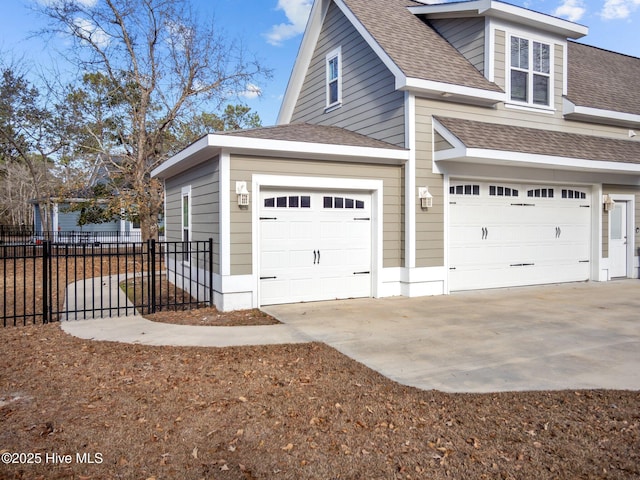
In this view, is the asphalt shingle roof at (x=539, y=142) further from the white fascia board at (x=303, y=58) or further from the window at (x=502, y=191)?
the white fascia board at (x=303, y=58)

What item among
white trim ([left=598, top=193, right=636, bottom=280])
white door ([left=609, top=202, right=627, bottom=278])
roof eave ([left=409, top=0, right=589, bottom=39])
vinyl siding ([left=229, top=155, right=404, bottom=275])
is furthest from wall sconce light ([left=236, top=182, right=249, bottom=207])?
white trim ([left=598, top=193, right=636, bottom=280])

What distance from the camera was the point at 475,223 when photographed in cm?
1049

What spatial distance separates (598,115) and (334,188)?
738 centimetres

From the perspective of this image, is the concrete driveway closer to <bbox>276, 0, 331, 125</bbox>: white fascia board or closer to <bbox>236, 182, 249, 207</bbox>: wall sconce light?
<bbox>236, 182, 249, 207</bbox>: wall sconce light

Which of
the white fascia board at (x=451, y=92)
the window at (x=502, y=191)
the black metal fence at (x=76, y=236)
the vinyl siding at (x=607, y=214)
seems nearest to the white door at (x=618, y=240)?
the vinyl siding at (x=607, y=214)

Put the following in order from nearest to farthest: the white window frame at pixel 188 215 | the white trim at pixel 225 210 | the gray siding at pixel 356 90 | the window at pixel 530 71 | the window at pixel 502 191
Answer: the white trim at pixel 225 210, the gray siding at pixel 356 90, the white window frame at pixel 188 215, the window at pixel 502 191, the window at pixel 530 71

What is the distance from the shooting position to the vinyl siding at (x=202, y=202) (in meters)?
8.41

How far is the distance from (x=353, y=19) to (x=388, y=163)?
150 inches

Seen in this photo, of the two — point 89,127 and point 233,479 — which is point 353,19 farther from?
point 89,127

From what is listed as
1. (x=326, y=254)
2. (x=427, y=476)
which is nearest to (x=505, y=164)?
(x=326, y=254)

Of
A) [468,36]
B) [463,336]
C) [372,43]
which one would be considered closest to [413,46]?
[372,43]

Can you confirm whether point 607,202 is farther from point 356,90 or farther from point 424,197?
point 356,90

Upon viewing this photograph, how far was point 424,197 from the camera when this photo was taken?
9.56m

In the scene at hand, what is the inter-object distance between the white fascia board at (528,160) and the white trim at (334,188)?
5.11 feet
